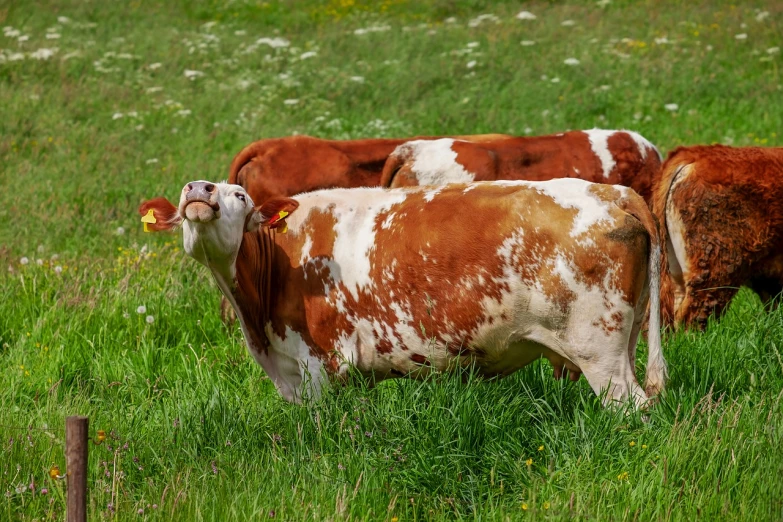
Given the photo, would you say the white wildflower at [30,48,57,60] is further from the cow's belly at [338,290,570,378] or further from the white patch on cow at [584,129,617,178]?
the cow's belly at [338,290,570,378]

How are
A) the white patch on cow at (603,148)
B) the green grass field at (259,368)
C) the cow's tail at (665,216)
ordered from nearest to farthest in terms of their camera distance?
1. the green grass field at (259,368)
2. the cow's tail at (665,216)
3. the white patch on cow at (603,148)

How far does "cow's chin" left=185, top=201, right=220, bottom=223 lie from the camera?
489 centimetres

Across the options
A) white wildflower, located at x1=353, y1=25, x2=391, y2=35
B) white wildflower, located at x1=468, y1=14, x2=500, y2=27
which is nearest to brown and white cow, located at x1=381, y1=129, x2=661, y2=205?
white wildflower, located at x1=353, y1=25, x2=391, y2=35

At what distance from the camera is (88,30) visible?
63.3 feet

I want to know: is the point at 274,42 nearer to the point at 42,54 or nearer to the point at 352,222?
the point at 42,54

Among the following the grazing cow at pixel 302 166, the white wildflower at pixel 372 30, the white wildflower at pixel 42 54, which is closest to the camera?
the grazing cow at pixel 302 166

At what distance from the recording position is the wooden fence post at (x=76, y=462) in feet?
11.1

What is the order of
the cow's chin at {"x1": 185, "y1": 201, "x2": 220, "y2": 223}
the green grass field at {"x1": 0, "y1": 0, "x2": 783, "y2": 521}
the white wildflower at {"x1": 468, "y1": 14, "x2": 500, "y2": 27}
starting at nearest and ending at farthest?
the green grass field at {"x1": 0, "y1": 0, "x2": 783, "y2": 521} → the cow's chin at {"x1": 185, "y1": 201, "x2": 220, "y2": 223} → the white wildflower at {"x1": 468, "y1": 14, "x2": 500, "y2": 27}

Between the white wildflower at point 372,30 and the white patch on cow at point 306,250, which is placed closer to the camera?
the white patch on cow at point 306,250

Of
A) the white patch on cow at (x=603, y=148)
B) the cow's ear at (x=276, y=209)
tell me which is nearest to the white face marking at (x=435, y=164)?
the white patch on cow at (x=603, y=148)

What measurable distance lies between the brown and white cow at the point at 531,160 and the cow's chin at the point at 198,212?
11.1 feet

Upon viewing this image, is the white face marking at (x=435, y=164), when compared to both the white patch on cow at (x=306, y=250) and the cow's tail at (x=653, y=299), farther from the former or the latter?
A: the cow's tail at (x=653, y=299)

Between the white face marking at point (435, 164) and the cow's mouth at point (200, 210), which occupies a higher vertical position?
the cow's mouth at point (200, 210)

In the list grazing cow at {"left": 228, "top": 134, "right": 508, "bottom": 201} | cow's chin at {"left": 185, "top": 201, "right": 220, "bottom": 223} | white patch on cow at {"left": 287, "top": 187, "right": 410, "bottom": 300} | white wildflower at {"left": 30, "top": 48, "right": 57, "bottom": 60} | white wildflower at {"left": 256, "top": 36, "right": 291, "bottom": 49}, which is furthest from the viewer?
white wildflower at {"left": 256, "top": 36, "right": 291, "bottom": 49}
